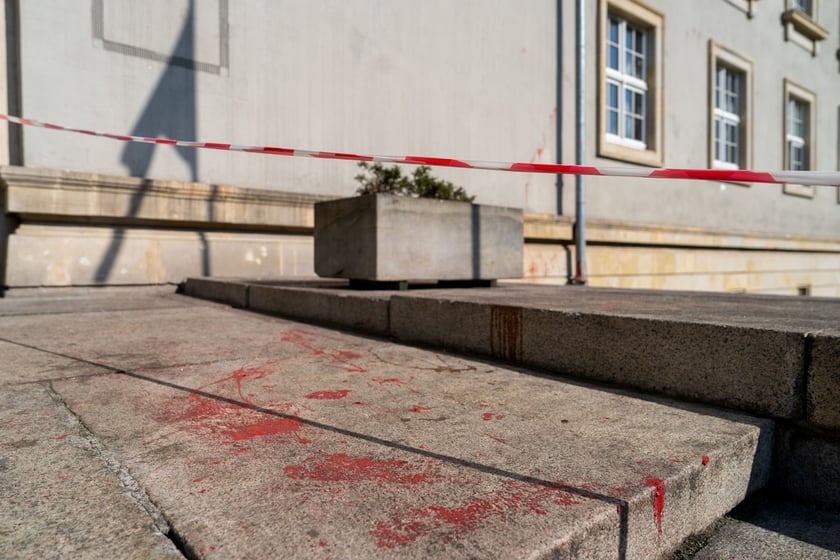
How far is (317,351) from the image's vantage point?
8.09ft

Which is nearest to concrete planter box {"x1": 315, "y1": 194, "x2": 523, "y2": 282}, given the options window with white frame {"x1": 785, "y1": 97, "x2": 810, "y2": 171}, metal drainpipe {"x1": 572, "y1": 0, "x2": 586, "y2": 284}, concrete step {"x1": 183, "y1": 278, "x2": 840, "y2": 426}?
concrete step {"x1": 183, "y1": 278, "x2": 840, "y2": 426}

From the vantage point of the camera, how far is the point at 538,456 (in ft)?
4.07

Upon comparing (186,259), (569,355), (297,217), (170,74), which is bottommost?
(569,355)

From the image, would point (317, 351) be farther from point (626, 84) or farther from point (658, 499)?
point (626, 84)

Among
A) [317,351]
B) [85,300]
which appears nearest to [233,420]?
[317,351]

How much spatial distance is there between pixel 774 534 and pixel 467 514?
0.74 meters

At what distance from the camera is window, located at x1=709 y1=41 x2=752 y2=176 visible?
1134cm

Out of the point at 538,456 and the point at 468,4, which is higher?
the point at 468,4

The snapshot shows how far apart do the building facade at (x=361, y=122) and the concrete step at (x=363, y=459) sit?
302cm

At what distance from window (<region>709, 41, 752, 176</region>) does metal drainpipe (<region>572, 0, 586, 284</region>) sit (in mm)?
4393

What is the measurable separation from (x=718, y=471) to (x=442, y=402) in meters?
0.74

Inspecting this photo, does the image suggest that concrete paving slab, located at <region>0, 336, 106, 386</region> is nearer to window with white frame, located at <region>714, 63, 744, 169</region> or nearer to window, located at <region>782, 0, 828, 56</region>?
window with white frame, located at <region>714, 63, 744, 169</region>

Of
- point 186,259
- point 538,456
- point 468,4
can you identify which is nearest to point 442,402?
point 538,456

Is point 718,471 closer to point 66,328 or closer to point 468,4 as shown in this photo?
point 66,328
